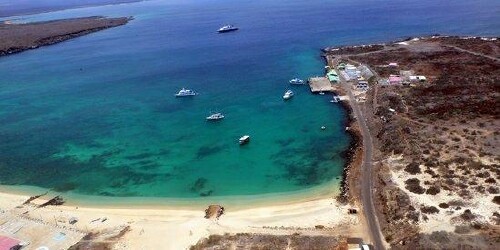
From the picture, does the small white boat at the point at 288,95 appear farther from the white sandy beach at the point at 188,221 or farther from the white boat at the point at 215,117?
the white sandy beach at the point at 188,221

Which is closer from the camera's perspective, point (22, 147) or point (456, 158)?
point (456, 158)

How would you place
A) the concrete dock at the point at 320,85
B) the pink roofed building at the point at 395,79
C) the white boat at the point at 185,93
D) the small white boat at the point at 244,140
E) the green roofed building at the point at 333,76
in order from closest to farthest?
1. the small white boat at the point at 244,140
2. the pink roofed building at the point at 395,79
3. the concrete dock at the point at 320,85
4. the green roofed building at the point at 333,76
5. the white boat at the point at 185,93

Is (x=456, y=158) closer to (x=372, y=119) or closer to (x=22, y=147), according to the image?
(x=372, y=119)

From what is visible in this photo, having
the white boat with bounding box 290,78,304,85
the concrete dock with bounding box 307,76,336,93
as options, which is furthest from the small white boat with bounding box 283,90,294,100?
the white boat with bounding box 290,78,304,85

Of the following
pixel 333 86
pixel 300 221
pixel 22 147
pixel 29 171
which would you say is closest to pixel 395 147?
pixel 300 221

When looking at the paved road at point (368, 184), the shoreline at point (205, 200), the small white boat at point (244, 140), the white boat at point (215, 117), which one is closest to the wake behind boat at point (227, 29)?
the white boat at point (215, 117)

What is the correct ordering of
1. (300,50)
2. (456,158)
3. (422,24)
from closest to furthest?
(456,158)
(300,50)
(422,24)
